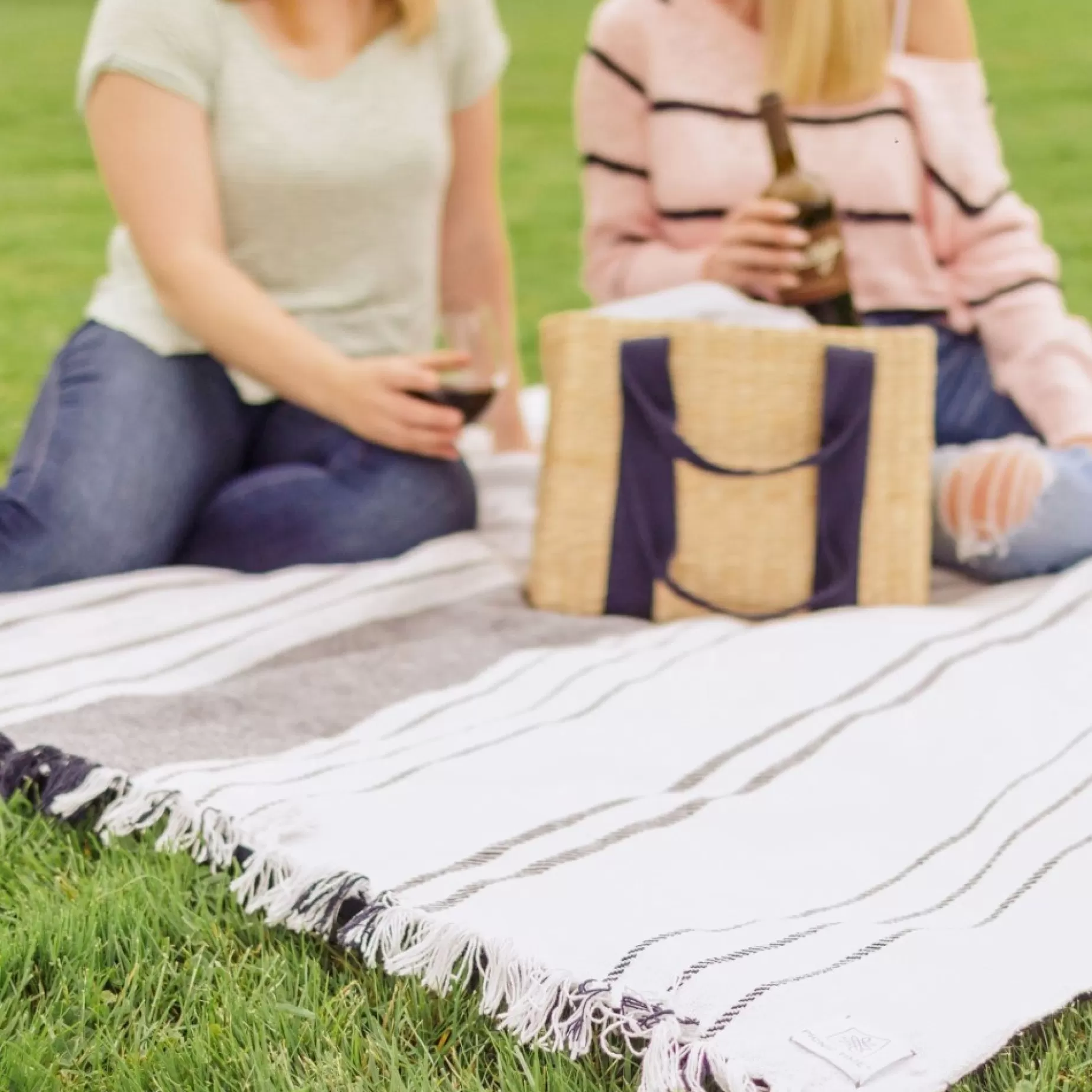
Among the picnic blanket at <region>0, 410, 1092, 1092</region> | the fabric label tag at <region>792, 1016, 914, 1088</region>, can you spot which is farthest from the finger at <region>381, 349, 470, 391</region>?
the fabric label tag at <region>792, 1016, 914, 1088</region>

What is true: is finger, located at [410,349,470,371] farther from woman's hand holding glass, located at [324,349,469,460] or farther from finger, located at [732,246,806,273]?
finger, located at [732,246,806,273]

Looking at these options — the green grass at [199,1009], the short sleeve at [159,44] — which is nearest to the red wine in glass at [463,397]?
the short sleeve at [159,44]

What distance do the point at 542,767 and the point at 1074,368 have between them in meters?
1.11

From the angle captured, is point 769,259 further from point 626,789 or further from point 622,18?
point 626,789

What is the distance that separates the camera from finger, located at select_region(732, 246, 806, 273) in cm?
208

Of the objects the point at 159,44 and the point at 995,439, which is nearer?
the point at 159,44

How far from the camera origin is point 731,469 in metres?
2.05

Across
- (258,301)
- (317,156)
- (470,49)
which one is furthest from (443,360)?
(470,49)

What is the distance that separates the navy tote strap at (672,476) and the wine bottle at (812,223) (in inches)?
7.0

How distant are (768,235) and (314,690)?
836 mm

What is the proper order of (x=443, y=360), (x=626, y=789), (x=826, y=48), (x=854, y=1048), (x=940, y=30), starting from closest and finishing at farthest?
(x=854, y=1048) → (x=626, y=789) → (x=443, y=360) → (x=826, y=48) → (x=940, y=30)

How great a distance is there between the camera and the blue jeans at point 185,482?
6.64ft

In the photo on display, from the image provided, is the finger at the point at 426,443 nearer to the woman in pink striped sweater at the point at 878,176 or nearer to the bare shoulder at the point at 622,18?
the woman in pink striped sweater at the point at 878,176

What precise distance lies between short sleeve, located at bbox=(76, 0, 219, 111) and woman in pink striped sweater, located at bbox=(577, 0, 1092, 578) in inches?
22.8
